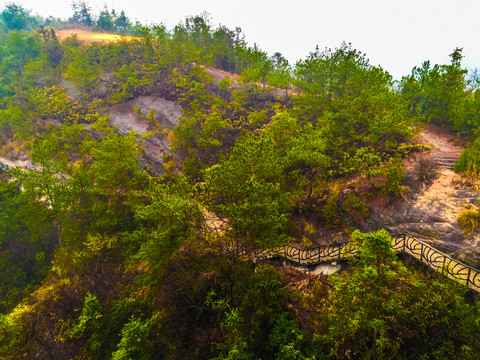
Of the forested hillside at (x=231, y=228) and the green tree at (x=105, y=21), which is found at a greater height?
the green tree at (x=105, y=21)

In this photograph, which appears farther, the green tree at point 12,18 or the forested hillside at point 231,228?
the green tree at point 12,18

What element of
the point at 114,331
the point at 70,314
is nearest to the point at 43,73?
the point at 70,314

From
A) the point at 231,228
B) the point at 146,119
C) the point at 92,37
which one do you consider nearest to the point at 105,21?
the point at 92,37

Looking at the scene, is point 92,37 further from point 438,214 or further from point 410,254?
point 438,214

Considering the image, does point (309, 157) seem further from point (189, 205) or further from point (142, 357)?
point (142, 357)

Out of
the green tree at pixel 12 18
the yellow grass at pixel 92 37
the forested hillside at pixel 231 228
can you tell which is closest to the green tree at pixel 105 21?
the yellow grass at pixel 92 37

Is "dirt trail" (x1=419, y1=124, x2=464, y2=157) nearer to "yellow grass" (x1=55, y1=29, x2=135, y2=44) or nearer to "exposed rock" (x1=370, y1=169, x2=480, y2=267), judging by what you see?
"exposed rock" (x1=370, y1=169, x2=480, y2=267)

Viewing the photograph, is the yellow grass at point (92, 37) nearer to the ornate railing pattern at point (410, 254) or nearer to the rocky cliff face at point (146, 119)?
the rocky cliff face at point (146, 119)

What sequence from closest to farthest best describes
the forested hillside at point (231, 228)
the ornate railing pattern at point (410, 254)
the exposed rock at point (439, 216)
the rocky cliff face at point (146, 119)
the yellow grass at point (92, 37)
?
the forested hillside at point (231, 228)
the ornate railing pattern at point (410, 254)
the exposed rock at point (439, 216)
the rocky cliff face at point (146, 119)
the yellow grass at point (92, 37)

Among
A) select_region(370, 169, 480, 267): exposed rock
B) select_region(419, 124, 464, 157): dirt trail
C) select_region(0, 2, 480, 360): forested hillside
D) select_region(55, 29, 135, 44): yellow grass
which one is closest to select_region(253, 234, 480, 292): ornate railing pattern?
select_region(0, 2, 480, 360): forested hillside
